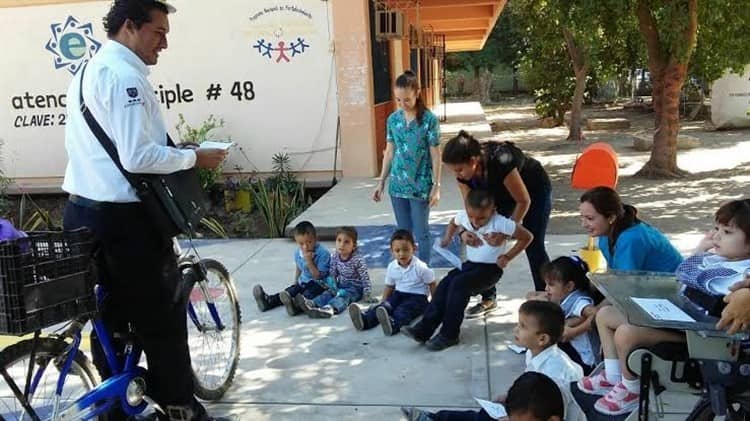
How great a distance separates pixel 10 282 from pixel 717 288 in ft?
7.56

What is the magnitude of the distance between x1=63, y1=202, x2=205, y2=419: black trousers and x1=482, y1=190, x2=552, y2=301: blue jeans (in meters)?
2.30

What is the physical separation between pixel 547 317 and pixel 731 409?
85 centimetres

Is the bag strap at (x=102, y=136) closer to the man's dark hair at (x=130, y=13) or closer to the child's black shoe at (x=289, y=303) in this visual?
the man's dark hair at (x=130, y=13)

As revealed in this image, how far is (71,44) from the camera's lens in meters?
9.53

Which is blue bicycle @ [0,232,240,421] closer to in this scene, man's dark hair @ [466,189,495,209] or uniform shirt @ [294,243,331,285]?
man's dark hair @ [466,189,495,209]

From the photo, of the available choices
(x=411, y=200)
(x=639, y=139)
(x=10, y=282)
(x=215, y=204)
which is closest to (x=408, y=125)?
(x=411, y=200)

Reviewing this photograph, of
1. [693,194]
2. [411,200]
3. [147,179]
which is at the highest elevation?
[147,179]

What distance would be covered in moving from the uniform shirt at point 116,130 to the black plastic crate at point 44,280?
24 cm

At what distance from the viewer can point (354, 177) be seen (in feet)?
30.7

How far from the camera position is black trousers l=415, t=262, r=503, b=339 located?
12.6ft

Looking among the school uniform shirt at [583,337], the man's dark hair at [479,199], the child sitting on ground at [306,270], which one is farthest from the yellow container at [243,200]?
the school uniform shirt at [583,337]

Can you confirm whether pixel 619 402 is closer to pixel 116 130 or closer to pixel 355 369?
pixel 355 369

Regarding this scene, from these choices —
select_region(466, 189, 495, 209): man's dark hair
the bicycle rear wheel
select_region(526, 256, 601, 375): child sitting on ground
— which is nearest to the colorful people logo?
select_region(466, 189, 495, 209): man's dark hair

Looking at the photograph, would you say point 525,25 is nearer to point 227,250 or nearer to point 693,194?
point 693,194
